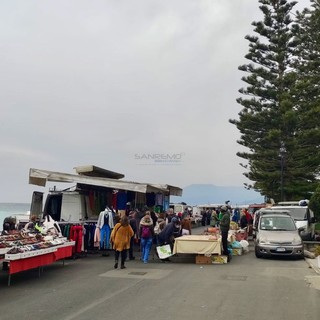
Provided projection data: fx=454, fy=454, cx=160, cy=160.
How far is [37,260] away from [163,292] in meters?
3.24

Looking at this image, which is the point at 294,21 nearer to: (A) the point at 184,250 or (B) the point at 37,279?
(A) the point at 184,250

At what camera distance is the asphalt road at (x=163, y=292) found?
7.36m

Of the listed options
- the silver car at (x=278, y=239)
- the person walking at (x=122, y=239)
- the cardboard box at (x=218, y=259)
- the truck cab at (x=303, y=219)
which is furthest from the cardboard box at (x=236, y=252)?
the person walking at (x=122, y=239)

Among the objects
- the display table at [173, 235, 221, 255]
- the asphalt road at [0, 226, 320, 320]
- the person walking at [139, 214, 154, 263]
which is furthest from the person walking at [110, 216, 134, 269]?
the display table at [173, 235, 221, 255]

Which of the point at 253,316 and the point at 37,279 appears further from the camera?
the point at 37,279

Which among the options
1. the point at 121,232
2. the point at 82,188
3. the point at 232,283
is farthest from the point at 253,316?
the point at 82,188

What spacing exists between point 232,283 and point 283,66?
3080 centimetres

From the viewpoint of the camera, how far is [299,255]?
50.0ft

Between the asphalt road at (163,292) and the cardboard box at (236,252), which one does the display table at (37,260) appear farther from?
the cardboard box at (236,252)

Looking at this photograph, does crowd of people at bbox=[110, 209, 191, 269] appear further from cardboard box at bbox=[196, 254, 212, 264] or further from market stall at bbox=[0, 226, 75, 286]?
market stall at bbox=[0, 226, 75, 286]

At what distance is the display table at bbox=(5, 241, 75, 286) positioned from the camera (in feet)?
31.4

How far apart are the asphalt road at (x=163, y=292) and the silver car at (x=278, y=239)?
4.29 feet

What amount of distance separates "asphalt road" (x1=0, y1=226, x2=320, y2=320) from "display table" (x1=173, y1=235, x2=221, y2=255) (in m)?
0.56

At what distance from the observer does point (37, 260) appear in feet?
34.6
